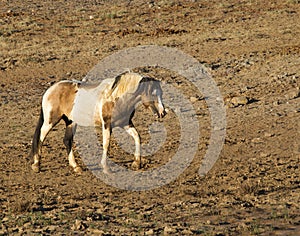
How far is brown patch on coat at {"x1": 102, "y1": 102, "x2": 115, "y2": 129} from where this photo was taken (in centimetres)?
1056

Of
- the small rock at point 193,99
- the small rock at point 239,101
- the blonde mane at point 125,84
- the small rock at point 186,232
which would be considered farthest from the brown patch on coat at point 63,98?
the small rock at point 193,99

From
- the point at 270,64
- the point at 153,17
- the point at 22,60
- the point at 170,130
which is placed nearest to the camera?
the point at 170,130

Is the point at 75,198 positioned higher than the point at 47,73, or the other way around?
the point at 75,198

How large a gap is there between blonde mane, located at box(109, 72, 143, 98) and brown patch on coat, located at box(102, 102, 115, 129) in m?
0.15

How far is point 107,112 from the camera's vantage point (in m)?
10.6

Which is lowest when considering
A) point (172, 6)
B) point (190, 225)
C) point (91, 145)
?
point (172, 6)

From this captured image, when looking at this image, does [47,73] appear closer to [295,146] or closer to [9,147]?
[9,147]

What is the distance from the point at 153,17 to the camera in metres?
29.8

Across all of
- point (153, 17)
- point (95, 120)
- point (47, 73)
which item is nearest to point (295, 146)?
point (95, 120)

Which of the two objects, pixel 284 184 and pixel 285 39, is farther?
pixel 285 39

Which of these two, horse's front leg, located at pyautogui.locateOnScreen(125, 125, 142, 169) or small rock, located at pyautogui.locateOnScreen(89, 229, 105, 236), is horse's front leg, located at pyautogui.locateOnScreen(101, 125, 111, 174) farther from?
small rock, located at pyautogui.locateOnScreen(89, 229, 105, 236)

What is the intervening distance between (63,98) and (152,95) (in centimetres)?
142

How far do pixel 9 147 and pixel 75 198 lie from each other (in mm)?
3749

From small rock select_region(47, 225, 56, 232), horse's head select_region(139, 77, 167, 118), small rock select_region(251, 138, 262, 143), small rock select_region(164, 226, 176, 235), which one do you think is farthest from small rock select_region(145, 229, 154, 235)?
small rock select_region(251, 138, 262, 143)
